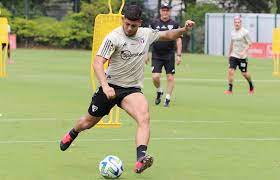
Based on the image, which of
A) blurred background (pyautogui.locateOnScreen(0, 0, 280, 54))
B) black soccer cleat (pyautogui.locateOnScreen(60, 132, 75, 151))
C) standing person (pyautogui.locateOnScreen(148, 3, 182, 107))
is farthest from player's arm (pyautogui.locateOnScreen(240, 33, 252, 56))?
blurred background (pyautogui.locateOnScreen(0, 0, 280, 54))

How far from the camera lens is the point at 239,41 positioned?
21.8 m

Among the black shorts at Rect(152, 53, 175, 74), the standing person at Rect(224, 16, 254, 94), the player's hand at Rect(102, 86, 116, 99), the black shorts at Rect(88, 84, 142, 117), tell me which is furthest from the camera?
the standing person at Rect(224, 16, 254, 94)

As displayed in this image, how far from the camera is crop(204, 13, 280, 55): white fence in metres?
48.8

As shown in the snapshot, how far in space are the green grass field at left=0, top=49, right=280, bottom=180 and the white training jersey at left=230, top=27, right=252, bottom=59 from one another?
1.05 meters

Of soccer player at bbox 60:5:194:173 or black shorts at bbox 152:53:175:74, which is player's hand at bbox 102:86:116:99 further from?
black shorts at bbox 152:53:175:74

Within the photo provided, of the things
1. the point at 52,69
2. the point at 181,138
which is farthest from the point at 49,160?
the point at 52,69

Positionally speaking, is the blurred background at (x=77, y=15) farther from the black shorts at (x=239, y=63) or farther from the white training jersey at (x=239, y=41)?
the black shorts at (x=239, y=63)

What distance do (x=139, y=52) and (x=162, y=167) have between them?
1.39 metres

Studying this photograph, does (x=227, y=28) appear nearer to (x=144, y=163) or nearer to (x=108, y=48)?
(x=108, y=48)

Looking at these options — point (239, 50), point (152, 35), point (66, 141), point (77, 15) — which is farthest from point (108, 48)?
point (77, 15)

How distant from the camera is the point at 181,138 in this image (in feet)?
41.6

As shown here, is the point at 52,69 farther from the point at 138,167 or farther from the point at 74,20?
the point at 74,20

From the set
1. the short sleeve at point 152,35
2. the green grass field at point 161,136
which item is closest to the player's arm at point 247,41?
the green grass field at point 161,136

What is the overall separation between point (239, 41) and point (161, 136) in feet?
30.9
